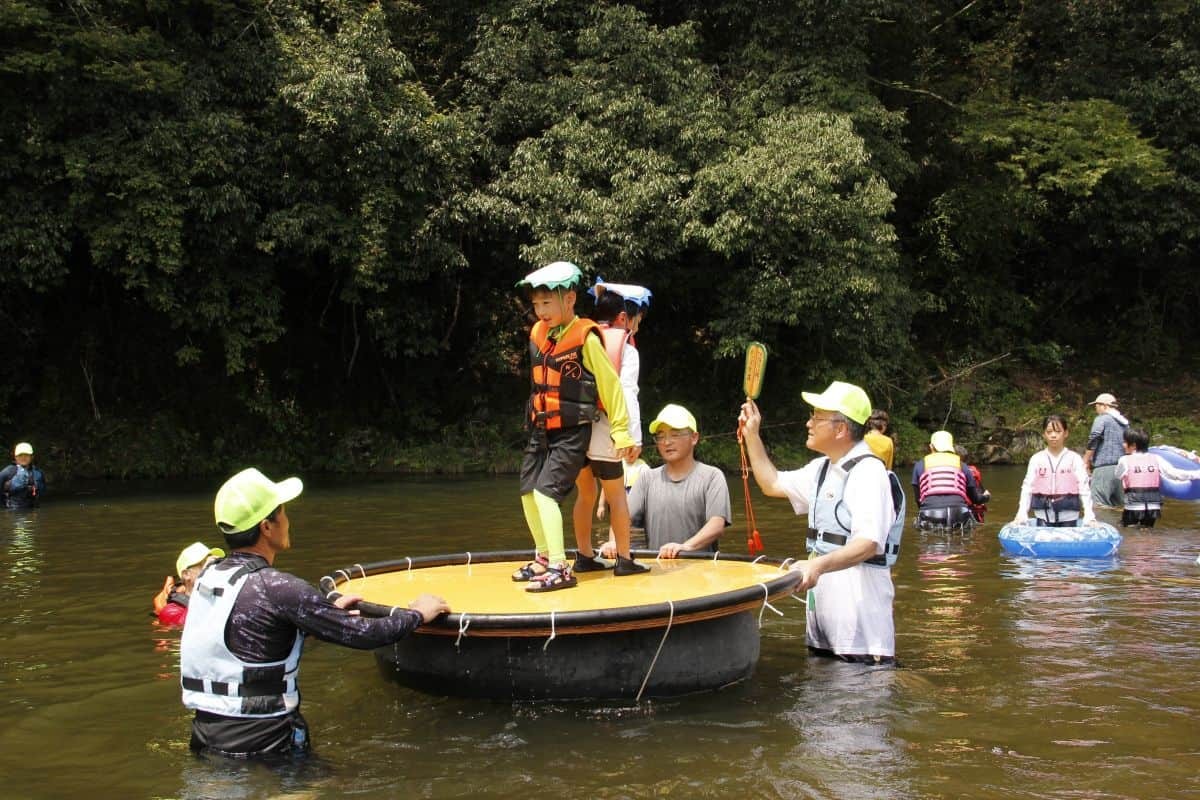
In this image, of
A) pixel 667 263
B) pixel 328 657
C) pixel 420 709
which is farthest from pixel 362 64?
pixel 420 709

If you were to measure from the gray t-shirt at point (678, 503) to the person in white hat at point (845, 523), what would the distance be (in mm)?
868

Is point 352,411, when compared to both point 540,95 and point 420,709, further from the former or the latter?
point 420,709

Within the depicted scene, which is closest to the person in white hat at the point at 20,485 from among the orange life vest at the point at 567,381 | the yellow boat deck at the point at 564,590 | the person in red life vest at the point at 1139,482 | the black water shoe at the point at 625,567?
the yellow boat deck at the point at 564,590

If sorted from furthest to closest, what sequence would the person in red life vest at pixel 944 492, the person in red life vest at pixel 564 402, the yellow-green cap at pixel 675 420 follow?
the person in red life vest at pixel 944 492 < the yellow-green cap at pixel 675 420 < the person in red life vest at pixel 564 402

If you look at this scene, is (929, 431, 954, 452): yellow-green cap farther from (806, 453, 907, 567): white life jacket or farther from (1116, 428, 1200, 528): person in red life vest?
(806, 453, 907, 567): white life jacket

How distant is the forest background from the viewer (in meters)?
20.3

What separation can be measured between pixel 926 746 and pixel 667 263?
18.6 meters

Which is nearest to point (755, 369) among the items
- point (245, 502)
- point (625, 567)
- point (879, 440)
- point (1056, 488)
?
point (625, 567)

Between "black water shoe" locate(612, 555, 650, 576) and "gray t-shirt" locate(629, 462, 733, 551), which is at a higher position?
"gray t-shirt" locate(629, 462, 733, 551)

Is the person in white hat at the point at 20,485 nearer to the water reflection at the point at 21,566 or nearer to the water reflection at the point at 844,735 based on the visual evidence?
the water reflection at the point at 21,566

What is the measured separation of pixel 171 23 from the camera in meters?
21.2

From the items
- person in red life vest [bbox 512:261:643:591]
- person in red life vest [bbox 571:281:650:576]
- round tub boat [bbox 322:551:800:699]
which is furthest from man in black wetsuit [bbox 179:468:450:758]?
person in red life vest [bbox 571:281:650:576]

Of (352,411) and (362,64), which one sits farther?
(352,411)

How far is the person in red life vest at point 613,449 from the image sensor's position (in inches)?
256
